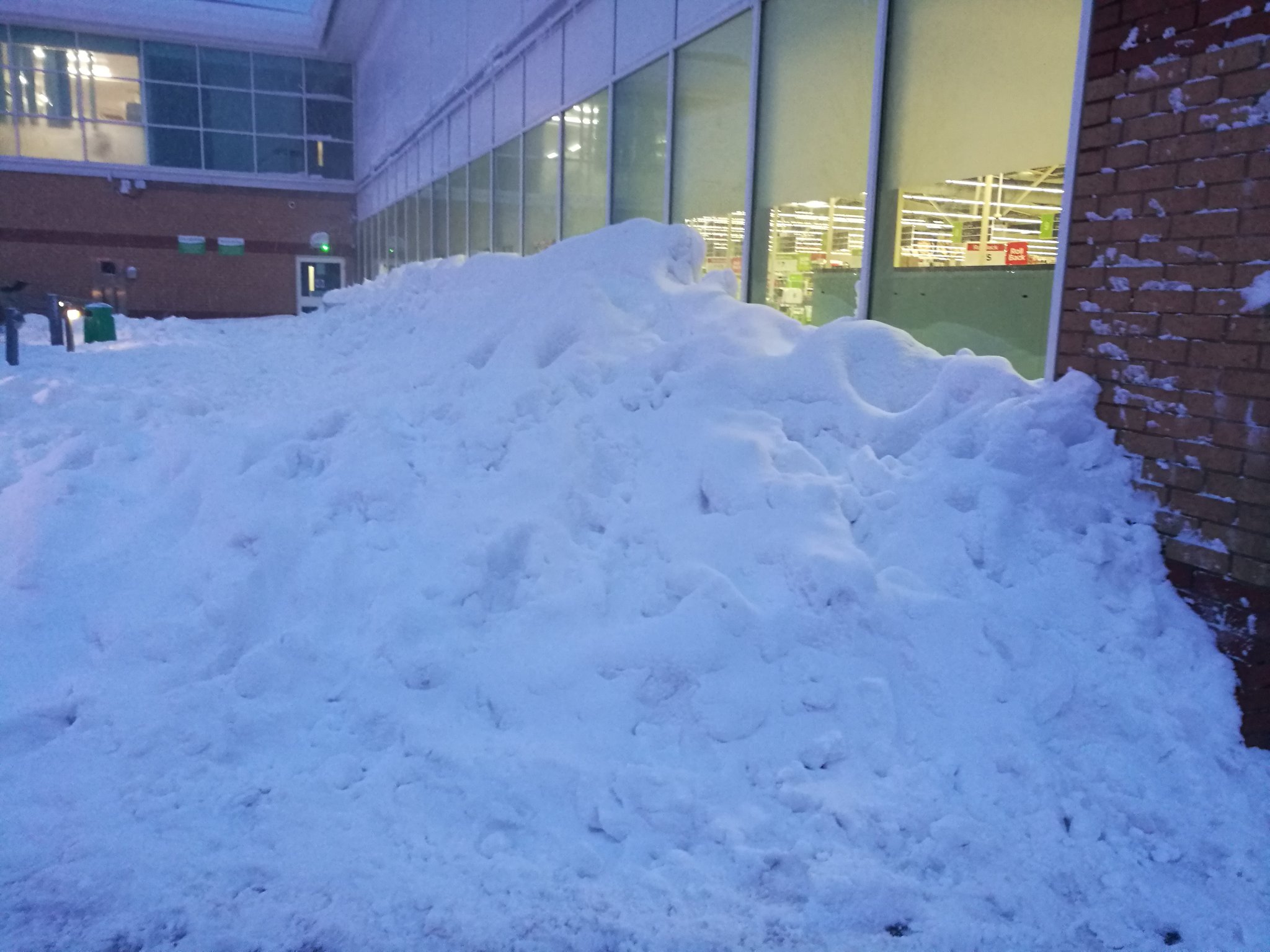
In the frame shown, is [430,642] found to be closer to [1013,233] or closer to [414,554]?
[414,554]

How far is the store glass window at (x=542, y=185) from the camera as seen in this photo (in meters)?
12.8

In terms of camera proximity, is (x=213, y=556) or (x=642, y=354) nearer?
(x=213, y=556)

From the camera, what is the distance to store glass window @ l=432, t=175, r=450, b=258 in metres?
19.1

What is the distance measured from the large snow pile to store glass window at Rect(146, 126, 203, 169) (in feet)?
90.2

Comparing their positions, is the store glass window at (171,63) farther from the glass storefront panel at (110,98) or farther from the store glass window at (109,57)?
the glass storefront panel at (110,98)

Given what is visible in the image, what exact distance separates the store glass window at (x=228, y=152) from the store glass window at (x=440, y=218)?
13516 mm

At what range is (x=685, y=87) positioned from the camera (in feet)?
30.2

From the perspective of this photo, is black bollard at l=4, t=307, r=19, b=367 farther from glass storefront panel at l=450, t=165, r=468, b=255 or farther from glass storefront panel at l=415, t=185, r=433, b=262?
glass storefront panel at l=415, t=185, r=433, b=262

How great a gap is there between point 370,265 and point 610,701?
2817 cm

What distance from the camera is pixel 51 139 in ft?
91.5

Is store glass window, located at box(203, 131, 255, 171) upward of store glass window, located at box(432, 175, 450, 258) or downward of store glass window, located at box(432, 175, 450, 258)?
upward

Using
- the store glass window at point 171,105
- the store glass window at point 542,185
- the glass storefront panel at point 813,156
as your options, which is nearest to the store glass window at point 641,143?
the store glass window at point 542,185

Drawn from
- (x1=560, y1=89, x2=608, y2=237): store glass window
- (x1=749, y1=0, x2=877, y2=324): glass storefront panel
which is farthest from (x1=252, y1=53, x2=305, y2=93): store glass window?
(x1=749, y1=0, x2=877, y2=324): glass storefront panel

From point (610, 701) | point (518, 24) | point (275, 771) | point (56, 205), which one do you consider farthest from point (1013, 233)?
point (56, 205)
